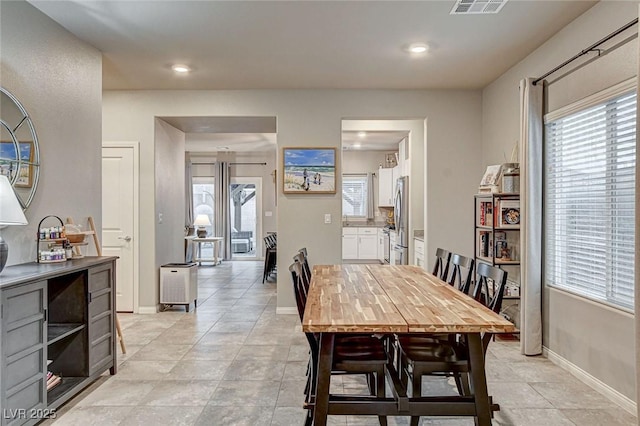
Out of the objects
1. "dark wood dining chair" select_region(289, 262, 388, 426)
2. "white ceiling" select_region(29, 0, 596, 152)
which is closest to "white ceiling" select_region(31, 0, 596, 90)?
"white ceiling" select_region(29, 0, 596, 152)

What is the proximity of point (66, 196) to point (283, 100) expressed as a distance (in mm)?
2622

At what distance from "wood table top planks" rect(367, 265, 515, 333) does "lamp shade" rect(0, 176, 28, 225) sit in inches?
84.5

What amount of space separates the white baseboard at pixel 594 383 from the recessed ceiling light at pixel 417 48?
281 centimetres

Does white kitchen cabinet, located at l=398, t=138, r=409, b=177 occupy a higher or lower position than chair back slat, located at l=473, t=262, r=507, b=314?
higher

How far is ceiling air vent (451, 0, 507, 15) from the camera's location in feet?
9.15

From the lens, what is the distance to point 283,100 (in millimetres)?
4918

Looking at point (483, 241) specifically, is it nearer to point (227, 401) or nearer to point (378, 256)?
Answer: point (227, 401)

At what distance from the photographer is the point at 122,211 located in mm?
4930

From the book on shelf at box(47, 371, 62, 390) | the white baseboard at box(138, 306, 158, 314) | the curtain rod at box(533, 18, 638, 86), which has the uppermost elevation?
the curtain rod at box(533, 18, 638, 86)

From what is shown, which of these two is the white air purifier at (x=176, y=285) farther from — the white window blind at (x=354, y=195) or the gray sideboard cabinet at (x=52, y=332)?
the white window blind at (x=354, y=195)

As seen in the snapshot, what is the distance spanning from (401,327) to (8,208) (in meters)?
2.17

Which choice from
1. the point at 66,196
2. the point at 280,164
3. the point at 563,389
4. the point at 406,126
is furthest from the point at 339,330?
the point at 406,126

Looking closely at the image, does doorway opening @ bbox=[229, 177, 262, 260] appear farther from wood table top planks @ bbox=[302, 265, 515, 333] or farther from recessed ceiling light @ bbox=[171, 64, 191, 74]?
wood table top planks @ bbox=[302, 265, 515, 333]

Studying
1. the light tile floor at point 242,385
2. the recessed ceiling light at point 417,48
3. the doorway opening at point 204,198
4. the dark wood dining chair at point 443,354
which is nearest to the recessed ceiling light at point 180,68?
the recessed ceiling light at point 417,48
